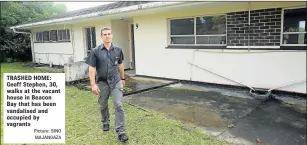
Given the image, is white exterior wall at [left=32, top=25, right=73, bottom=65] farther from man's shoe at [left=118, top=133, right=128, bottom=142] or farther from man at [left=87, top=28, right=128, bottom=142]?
man's shoe at [left=118, top=133, right=128, bottom=142]

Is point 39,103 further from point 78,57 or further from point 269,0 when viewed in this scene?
point 78,57

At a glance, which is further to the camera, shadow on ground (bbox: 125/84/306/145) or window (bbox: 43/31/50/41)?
window (bbox: 43/31/50/41)

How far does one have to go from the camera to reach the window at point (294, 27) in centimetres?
555

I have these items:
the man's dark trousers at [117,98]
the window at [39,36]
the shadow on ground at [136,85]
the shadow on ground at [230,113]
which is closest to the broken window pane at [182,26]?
the shadow on ground at [136,85]

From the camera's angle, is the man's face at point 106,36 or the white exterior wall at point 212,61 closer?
the man's face at point 106,36

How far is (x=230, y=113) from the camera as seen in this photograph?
4.74 meters

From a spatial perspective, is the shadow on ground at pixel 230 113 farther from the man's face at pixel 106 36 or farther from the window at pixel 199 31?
the man's face at pixel 106 36

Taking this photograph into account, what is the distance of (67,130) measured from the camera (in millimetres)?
3982

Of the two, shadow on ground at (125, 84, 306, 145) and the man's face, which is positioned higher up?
the man's face

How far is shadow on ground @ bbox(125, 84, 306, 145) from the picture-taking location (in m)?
3.76

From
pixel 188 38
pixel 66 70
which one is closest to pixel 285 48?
pixel 188 38

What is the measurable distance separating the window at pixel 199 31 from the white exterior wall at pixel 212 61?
20 centimetres

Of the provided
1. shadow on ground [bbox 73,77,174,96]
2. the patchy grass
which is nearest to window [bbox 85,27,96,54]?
shadow on ground [bbox 73,77,174,96]

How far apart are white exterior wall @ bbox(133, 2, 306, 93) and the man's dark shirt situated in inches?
156
